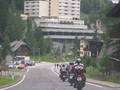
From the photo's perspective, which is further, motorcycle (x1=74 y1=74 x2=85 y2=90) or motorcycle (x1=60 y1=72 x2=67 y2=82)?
motorcycle (x1=60 y1=72 x2=67 y2=82)

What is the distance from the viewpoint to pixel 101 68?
46.3 metres

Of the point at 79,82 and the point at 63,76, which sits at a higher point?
the point at 79,82

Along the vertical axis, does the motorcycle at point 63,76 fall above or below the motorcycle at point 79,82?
below

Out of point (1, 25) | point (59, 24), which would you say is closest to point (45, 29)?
point (59, 24)

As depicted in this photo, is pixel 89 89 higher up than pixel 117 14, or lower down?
lower down

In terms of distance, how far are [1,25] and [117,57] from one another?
1739 cm

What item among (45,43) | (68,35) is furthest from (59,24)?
(45,43)

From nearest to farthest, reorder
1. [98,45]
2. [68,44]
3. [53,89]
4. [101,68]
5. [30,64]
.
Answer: [53,89], [101,68], [98,45], [30,64], [68,44]

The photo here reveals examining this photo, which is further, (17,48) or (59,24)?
(59,24)

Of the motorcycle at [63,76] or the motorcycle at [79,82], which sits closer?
the motorcycle at [79,82]

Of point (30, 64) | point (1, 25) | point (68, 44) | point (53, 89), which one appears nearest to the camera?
point (53, 89)

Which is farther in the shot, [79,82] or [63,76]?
[63,76]

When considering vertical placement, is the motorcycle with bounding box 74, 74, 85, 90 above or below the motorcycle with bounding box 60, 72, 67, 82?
above

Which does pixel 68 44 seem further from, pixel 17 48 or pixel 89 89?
pixel 89 89
